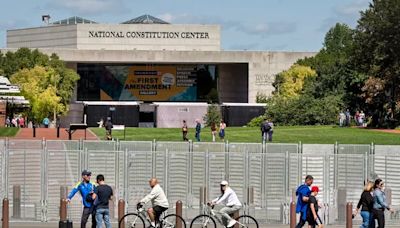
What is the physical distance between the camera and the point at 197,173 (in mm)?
30766

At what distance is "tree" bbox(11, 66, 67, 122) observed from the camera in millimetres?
96894

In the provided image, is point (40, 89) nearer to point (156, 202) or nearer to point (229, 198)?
point (229, 198)

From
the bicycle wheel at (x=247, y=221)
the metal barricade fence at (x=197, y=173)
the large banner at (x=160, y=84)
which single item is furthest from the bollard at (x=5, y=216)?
the large banner at (x=160, y=84)

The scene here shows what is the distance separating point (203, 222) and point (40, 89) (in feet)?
247

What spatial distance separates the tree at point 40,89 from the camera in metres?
96.9

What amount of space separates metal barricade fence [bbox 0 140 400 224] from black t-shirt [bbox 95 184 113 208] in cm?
772

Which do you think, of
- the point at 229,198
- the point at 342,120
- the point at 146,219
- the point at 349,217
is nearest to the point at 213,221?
the point at 229,198

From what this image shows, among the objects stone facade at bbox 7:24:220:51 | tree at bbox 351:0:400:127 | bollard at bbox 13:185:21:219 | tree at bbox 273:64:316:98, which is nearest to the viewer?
bollard at bbox 13:185:21:219

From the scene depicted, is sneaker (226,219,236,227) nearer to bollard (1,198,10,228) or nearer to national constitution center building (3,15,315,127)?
bollard (1,198,10,228)

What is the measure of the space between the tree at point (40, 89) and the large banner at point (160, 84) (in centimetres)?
2939

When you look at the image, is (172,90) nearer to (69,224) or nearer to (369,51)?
(369,51)

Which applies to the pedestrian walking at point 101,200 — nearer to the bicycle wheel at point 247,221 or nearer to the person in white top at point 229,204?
the person in white top at point 229,204

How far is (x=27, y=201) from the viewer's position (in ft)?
99.4

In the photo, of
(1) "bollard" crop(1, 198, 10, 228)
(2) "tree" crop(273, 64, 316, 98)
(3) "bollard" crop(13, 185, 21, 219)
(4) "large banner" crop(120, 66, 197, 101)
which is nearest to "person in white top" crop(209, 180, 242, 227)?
(1) "bollard" crop(1, 198, 10, 228)
